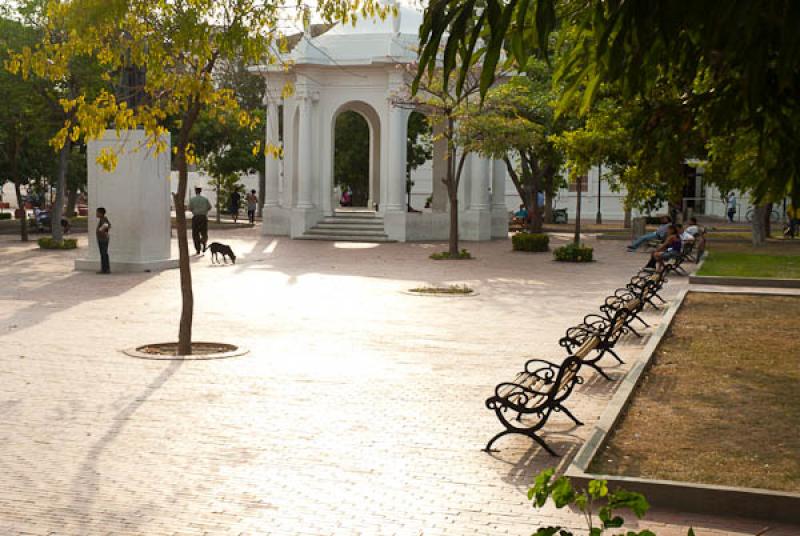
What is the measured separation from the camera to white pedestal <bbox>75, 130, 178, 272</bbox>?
82.4 ft

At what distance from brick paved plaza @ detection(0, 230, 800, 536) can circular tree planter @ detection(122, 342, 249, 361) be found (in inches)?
8.8

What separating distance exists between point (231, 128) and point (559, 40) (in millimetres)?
46271

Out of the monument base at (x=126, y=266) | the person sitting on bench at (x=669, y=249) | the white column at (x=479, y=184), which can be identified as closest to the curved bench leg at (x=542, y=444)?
the person sitting on bench at (x=669, y=249)

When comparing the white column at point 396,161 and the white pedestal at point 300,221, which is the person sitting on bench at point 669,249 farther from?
the white pedestal at point 300,221

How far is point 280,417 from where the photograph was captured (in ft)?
32.7

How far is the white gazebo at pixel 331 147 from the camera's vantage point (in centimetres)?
3928

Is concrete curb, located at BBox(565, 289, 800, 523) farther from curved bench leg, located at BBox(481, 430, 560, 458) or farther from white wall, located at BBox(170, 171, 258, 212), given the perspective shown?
white wall, located at BBox(170, 171, 258, 212)

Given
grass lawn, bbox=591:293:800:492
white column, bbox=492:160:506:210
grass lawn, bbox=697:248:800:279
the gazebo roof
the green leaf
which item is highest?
the gazebo roof

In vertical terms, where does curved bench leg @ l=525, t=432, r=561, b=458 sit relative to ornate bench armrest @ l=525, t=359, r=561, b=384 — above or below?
below

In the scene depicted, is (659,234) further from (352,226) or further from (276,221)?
(276,221)


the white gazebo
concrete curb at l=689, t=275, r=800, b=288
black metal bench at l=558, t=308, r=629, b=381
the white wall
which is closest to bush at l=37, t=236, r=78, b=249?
the white gazebo

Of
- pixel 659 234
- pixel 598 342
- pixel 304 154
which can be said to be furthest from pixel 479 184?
pixel 598 342

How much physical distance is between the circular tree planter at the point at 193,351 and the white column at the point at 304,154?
2583 centimetres

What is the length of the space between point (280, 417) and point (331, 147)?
105 ft
